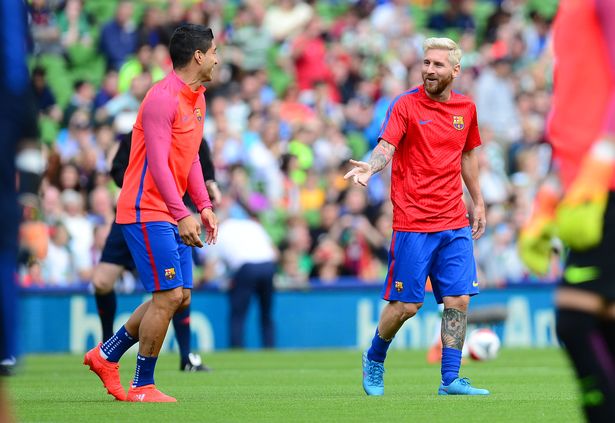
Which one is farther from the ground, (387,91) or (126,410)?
(387,91)

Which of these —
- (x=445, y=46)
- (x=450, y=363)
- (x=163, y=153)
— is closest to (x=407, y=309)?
(x=450, y=363)

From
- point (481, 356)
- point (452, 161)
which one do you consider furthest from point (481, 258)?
point (452, 161)

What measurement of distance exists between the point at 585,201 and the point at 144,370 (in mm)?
4845

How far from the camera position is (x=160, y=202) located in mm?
9094

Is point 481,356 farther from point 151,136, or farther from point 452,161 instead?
point 151,136

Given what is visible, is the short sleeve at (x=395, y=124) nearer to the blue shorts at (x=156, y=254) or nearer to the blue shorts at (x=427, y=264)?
the blue shorts at (x=427, y=264)

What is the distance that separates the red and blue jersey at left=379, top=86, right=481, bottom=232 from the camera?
978 centimetres

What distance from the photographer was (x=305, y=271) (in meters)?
19.5

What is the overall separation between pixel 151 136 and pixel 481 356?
6.65 metres

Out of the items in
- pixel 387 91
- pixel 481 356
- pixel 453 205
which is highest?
pixel 387 91

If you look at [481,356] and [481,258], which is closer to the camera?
[481,356]

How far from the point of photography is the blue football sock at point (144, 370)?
9.06 metres

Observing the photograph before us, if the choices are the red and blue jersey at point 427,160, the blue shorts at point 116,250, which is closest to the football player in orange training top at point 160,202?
the red and blue jersey at point 427,160

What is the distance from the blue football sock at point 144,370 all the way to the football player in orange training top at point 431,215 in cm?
171
